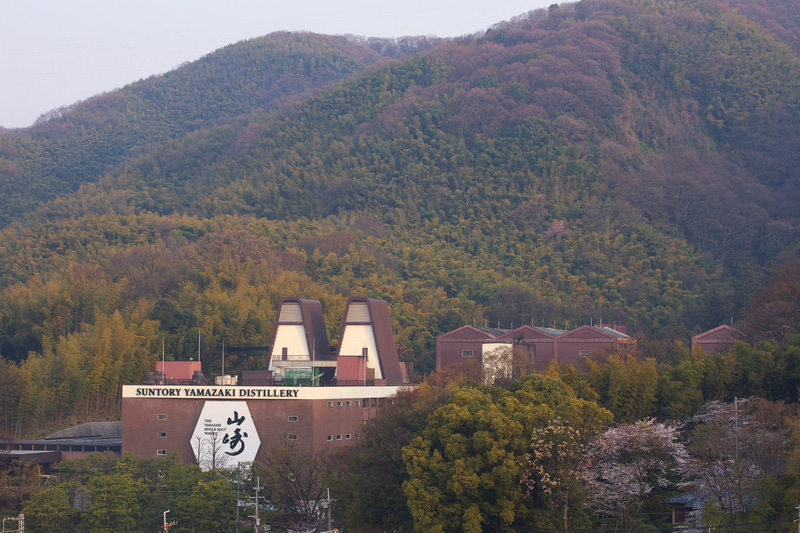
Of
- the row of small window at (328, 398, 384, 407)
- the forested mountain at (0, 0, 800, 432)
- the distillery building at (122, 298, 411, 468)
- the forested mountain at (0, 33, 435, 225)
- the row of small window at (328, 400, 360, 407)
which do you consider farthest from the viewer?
the forested mountain at (0, 33, 435, 225)

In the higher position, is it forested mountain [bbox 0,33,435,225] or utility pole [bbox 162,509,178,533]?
forested mountain [bbox 0,33,435,225]

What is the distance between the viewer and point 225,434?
46.6 meters

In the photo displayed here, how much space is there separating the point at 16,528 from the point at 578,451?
2136 centimetres

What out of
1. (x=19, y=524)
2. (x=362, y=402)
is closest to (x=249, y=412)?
(x=362, y=402)

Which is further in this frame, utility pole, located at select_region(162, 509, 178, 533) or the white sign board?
the white sign board

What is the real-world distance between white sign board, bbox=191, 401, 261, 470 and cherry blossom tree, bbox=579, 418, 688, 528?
1674cm

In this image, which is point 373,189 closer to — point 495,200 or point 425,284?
point 495,200

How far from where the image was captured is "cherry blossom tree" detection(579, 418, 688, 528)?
35.6 metres

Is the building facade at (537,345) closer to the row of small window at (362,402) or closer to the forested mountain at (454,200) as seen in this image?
the forested mountain at (454,200)

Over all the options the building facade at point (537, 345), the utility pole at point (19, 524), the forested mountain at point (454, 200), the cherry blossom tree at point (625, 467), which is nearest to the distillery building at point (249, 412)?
the utility pole at point (19, 524)

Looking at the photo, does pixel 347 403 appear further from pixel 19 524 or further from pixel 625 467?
pixel 19 524

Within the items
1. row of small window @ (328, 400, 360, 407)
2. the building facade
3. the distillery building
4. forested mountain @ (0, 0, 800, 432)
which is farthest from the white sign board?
the building facade

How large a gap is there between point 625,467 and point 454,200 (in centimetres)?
7410

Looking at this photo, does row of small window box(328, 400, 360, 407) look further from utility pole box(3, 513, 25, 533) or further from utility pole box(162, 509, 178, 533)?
utility pole box(3, 513, 25, 533)
